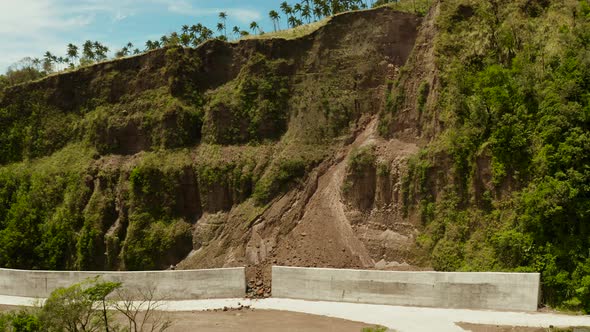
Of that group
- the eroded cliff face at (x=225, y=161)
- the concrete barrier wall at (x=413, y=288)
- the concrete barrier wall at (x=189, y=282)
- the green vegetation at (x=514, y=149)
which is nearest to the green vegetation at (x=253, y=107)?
the eroded cliff face at (x=225, y=161)

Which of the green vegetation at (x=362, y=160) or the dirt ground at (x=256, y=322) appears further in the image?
the green vegetation at (x=362, y=160)

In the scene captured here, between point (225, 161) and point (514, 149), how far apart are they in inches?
733

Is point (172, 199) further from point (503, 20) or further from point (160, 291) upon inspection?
point (503, 20)

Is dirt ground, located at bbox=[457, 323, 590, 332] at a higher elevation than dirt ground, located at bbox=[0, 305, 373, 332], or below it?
higher

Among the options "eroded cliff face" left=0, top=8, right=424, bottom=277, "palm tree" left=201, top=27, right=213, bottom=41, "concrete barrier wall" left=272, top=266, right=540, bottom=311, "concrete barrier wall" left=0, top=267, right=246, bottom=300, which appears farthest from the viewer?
"palm tree" left=201, top=27, right=213, bottom=41

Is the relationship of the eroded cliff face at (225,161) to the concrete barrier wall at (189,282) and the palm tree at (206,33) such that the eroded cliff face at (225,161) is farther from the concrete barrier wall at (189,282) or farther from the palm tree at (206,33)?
the palm tree at (206,33)

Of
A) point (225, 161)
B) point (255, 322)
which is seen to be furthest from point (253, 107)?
point (255, 322)

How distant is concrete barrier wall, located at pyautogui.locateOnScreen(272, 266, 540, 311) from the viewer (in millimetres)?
21359

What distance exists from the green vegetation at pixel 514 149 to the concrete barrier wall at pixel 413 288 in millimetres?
855

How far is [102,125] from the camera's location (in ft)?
130

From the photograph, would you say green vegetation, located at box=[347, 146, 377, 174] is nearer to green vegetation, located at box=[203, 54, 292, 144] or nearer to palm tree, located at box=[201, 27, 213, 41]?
green vegetation, located at box=[203, 54, 292, 144]

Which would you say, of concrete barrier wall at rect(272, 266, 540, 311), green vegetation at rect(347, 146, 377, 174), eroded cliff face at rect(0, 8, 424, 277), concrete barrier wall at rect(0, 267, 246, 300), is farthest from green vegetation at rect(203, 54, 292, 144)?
concrete barrier wall at rect(272, 266, 540, 311)

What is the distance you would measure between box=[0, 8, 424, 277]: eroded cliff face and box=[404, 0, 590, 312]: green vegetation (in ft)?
10.1

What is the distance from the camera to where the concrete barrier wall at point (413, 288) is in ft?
70.1
